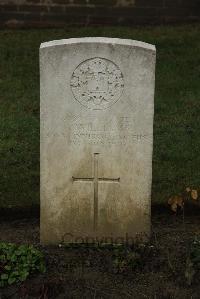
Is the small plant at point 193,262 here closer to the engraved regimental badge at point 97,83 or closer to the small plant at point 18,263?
the small plant at point 18,263

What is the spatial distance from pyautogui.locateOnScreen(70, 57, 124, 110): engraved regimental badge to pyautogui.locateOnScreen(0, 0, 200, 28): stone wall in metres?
6.54

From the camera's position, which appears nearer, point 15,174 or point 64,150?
point 64,150

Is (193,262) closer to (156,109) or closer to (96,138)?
(96,138)

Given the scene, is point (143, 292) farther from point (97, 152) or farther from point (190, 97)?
point (190, 97)

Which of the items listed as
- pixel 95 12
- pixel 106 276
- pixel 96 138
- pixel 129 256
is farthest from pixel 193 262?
pixel 95 12

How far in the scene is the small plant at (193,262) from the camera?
4797 millimetres

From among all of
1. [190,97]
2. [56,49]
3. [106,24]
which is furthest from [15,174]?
[106,24]

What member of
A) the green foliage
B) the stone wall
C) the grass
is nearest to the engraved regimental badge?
the green foliage

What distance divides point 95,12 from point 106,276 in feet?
23.2

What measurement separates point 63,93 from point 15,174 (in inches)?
73.7

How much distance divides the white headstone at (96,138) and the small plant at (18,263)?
34cm

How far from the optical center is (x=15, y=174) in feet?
21.6

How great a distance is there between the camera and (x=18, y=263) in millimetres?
4863

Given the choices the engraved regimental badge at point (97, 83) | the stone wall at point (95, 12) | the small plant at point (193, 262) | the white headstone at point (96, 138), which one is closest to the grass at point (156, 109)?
the stone wall at point (95, 12)
